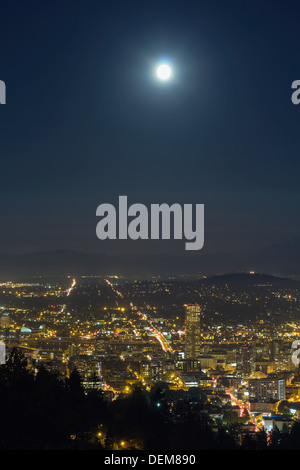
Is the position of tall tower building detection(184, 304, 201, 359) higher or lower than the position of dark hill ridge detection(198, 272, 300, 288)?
lower

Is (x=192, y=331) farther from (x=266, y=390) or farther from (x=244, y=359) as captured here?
(x=266, y=390)

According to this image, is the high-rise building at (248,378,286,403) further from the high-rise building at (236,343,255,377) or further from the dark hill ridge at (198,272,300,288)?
the dark hill ridge at (198,272,300,288)

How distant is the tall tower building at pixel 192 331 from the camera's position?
3127cm

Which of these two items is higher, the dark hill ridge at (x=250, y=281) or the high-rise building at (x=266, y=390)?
the dark hill ridge at (x=250, y=281)

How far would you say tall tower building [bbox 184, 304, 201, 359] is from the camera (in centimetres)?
3127

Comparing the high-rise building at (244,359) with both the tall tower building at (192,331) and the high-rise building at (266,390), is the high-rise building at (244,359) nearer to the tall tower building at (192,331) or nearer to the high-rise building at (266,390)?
the tall tower building at (192,331)

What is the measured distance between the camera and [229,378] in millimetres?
24938

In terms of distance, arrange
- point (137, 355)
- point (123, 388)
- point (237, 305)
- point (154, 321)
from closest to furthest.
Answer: point (123, 388)
point (137, 355)
point (154, 321)
point (237, 305)

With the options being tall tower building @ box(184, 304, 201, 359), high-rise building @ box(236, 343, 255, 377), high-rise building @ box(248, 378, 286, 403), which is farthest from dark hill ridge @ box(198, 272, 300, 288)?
high-rise building @ box(248, 378, 286, 403)

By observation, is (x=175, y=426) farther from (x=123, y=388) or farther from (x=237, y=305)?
(x=237, y=305)

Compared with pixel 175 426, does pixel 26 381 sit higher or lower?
higher

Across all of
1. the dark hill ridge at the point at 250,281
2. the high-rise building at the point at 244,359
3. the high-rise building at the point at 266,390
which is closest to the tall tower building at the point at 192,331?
the high-rise building at the point at 244,359

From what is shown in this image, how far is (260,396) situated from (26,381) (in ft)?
44.7
